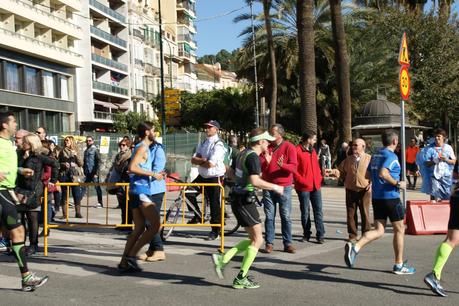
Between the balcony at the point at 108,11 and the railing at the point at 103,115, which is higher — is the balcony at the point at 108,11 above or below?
above

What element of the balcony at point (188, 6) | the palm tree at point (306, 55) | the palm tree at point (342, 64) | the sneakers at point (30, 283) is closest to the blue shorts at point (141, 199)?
the sneakers at point (30, 283)

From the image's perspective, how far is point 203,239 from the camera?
10.3 meters

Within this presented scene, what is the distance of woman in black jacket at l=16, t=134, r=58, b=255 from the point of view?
27.6ft

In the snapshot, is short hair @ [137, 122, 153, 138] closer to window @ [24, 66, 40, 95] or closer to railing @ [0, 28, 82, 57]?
railing @ [0, 28, 82, 57]

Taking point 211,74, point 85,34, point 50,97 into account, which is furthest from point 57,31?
point 211,74

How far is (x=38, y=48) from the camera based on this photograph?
42625 millimetres

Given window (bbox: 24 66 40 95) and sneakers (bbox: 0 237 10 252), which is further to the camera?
window (bbox: 24 66 40 95)

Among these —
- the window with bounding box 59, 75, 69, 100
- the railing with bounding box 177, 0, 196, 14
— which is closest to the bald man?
the window with bounding box 59, 75, 69, 100

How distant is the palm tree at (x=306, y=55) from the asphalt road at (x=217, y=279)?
35.0ft

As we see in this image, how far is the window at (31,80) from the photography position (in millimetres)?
42406

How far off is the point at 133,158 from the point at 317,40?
3167cm

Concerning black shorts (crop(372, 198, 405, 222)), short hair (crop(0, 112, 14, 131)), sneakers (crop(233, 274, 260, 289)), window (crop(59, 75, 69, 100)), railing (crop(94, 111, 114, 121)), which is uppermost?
window (crop(59, 75, 69, 100))

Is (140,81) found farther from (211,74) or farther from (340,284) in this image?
(340,284)

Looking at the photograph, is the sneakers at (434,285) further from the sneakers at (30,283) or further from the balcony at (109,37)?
the balcony at (109,37)
